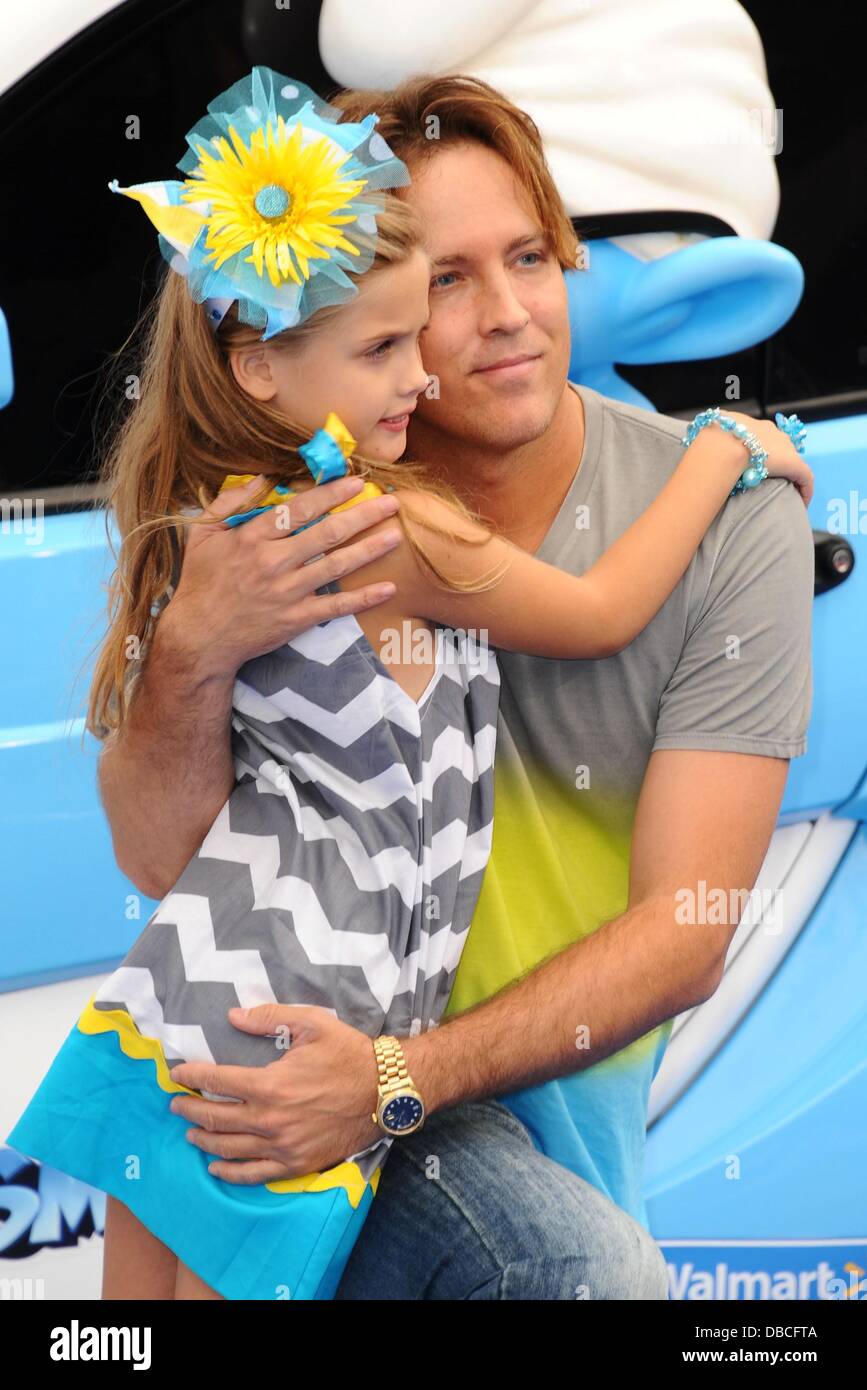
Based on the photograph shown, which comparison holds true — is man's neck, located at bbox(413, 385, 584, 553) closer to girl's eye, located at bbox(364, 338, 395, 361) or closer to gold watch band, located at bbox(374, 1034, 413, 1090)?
girl's eye, located at bbox(364, 338, 395, 361)

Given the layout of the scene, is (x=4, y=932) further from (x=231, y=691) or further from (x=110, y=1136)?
(x=231, y=691)

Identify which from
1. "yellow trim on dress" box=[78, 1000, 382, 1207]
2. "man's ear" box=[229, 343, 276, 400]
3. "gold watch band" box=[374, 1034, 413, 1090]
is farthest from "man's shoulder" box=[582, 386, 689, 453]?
"yellow trim on dress" box=[78, 1000, 382, 1207]

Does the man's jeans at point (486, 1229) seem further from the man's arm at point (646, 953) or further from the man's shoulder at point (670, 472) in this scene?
the man's shoulder at point (670, 472)

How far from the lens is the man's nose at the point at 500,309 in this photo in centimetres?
155

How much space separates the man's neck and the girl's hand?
0.59 feet

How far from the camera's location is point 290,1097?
1404 mm

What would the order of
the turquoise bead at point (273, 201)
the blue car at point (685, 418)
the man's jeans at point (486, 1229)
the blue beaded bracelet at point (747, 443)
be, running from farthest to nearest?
the blue car at point (685, 418), the blue beaded bracelet at point (747, 443), the man's jeans at point (486, 1229), the turquoise bead at point (273, 201)

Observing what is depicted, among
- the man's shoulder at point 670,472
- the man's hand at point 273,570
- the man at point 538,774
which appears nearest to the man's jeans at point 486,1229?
the man at point 538,774

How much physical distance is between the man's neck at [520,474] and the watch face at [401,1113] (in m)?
0.61

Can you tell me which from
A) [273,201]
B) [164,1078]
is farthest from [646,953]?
[273,201]

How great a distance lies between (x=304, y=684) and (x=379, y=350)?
313 millimetres
